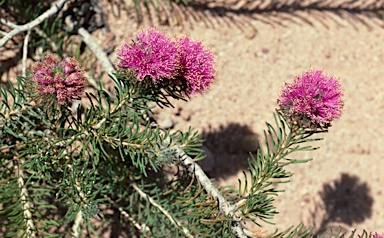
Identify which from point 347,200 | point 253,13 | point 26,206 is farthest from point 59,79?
point 347,200

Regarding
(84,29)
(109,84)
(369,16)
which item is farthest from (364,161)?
(84,29)

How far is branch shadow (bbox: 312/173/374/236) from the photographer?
2.39 metres

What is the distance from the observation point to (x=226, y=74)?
2.46 metres

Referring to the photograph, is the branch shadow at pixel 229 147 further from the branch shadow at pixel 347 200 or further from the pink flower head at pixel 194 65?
the pink flower head at pixel 194 65

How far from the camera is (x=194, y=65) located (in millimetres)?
1354

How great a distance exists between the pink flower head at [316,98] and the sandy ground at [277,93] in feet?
3.34

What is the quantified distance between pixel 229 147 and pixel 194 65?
1081 millimetres

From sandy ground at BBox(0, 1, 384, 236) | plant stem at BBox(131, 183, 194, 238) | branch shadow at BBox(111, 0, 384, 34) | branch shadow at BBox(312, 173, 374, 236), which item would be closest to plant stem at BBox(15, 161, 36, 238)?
plant stem at BBox(131, 183, 194, 238)

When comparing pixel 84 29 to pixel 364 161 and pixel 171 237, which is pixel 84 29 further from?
pixel 364 161

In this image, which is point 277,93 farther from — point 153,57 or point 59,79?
point 59,79

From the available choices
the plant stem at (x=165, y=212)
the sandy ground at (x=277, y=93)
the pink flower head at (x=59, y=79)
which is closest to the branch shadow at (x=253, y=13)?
the sandy ground at (x=277, y=93)

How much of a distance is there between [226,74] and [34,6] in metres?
0.96

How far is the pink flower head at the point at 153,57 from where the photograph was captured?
1283 millimetres

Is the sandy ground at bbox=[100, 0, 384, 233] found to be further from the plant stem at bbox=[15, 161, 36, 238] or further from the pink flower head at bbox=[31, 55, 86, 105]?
the pink flower head at bbox=[31, 55, 86, 105]
